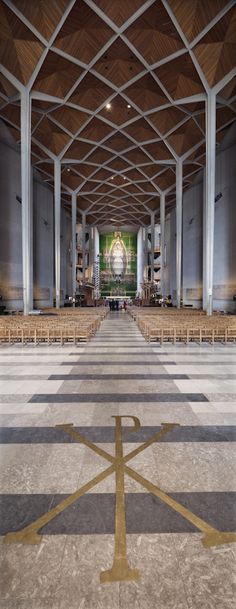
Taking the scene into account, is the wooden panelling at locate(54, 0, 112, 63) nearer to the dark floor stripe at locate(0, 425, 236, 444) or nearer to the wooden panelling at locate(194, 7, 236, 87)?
the wooden panelling at locate(194, 7, 236, 87)

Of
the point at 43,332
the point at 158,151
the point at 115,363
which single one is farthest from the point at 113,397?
the point at 158,151

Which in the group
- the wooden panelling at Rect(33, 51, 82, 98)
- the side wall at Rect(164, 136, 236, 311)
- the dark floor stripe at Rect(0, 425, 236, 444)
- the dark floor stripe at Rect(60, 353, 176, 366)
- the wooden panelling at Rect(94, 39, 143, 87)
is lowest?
the dark floor stripe at Rect(60, 353, 176, 366)

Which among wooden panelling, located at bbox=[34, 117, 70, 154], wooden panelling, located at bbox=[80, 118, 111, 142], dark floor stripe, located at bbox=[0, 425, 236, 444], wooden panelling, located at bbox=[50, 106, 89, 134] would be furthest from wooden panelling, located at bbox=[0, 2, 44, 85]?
dark floor stripe, located at bbox=[0, 425, 236, 444]

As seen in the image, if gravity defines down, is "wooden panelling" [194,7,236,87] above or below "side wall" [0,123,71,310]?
above

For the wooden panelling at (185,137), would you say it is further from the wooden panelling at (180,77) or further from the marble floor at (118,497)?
the marble floor at (118,497)

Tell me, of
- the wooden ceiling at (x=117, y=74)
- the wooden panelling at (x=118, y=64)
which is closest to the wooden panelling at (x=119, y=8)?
the wooden ceiling at (x=117, y=74)

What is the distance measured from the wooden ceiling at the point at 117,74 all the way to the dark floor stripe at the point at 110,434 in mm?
19598

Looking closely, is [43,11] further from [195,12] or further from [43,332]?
[43,332]

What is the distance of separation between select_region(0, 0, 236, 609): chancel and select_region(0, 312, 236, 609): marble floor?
14mm

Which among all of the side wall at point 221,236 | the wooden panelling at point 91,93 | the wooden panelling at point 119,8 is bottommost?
the side wall at point 221,236

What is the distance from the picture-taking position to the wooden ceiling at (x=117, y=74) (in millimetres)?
15102

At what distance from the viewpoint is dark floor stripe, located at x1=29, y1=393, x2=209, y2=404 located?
211 inches

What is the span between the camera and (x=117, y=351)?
10.4m

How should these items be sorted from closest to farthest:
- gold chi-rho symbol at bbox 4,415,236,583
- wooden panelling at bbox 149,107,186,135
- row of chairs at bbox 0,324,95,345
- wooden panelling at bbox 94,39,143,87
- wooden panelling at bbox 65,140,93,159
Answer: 1. gold chi-rho symbol at bbox 4,415,236,583
2. row of chairs at bbox 0,324,95,345
3. wooden panelling at bbox 94,39,143,87
4. wooden panelling at bbox 149,107,186,135
5. wooden panelling at bbox 65,140,93,159
